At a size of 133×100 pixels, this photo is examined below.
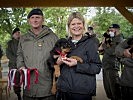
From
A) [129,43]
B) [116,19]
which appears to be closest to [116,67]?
[129,43]

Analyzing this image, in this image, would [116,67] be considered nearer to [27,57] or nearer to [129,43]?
[129,43]

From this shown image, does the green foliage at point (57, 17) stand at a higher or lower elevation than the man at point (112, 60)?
higher

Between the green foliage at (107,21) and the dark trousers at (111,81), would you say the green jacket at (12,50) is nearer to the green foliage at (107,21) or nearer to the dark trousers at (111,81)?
the dark trousers at (111,81)

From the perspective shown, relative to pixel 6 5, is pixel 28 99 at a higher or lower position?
lower

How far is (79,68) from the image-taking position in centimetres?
338

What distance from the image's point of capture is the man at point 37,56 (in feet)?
13.2

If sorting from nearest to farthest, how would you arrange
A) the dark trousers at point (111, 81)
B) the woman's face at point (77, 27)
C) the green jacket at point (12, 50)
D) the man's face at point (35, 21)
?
the woman's face at point (77, 27), the man's face at point (35, 21), the dark trousers at point (111, 81), the green jacket at point (12, 50)

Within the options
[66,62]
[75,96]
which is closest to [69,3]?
[66,62]

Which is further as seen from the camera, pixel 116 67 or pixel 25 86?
pixel 116 67

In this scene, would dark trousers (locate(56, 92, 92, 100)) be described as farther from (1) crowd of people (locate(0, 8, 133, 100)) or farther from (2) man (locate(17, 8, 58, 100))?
(2) man (locate(17, 8, 58, 100))

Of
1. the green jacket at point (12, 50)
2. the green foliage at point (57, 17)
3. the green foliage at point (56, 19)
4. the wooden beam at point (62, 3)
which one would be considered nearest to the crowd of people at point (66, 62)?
the wooden beam at point (62, 3)

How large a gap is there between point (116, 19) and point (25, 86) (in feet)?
62.8

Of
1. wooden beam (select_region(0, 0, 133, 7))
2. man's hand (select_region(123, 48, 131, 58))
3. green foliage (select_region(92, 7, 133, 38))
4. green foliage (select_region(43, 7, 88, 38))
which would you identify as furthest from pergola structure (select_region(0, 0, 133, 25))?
green foliage (select_region(92, 7, 133, 38))

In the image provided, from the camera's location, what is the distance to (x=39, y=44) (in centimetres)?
405
